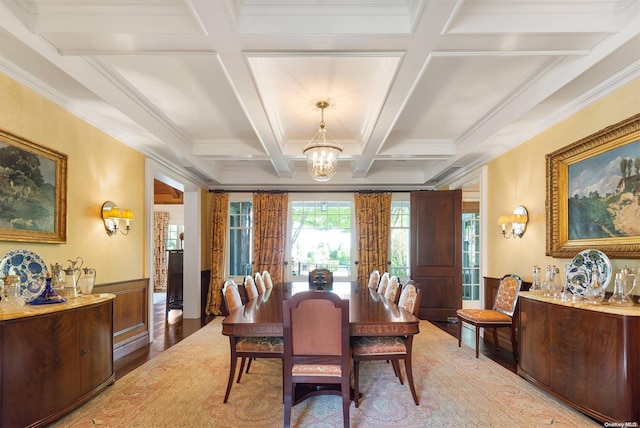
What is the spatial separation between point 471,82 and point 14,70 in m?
3.68

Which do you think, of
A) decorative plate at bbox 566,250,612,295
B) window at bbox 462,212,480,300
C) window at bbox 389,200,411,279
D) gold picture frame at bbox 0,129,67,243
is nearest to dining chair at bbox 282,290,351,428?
decorative plate at bbox 566,250,612,295

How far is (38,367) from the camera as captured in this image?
2305 mm

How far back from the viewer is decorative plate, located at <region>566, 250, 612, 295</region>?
2680mm

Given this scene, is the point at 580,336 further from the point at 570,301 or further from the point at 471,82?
the point at 471,82

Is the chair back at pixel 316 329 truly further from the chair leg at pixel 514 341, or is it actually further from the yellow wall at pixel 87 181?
the chair leg at pixel 514 341

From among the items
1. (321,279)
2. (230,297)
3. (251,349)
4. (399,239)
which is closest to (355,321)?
(251,349)

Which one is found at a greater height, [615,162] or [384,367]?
[615,162]

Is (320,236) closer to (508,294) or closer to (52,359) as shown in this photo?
(508,294)

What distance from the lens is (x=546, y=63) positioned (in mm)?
2805

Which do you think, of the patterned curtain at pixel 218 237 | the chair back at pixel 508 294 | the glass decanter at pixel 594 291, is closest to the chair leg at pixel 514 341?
the chair back at pixel 508 294

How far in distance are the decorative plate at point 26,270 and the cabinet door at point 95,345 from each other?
1.14 ft

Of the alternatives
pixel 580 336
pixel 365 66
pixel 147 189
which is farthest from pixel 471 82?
pixel 147 189

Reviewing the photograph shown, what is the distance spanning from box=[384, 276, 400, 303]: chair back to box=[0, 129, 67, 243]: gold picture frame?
313 cm

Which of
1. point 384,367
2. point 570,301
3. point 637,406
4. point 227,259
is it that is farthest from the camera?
point 227,259
